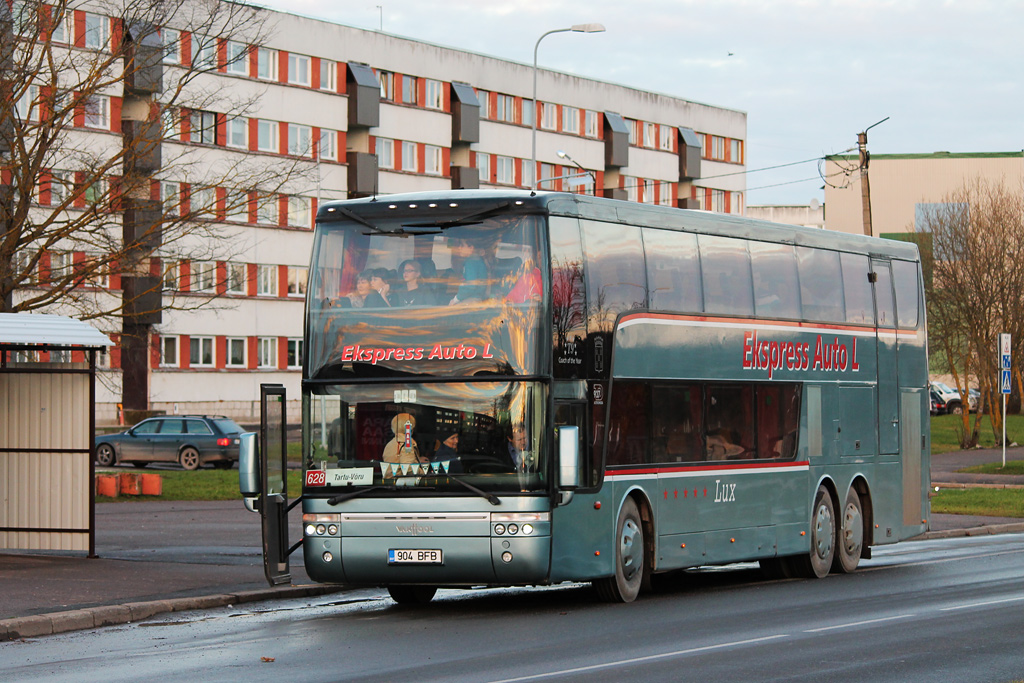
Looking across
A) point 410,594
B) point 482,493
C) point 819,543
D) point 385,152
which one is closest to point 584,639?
point 482,493

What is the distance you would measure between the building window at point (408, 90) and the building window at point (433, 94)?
66 cm

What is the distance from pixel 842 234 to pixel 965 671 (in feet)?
32.1

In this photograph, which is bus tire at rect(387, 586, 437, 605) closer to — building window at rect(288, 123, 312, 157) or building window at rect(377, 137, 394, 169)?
building window at rect(288, 123, 312, 157)

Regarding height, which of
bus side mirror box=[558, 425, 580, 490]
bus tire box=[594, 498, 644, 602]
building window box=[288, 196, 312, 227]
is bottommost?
bus tire box=[594, 498, 644, 602]

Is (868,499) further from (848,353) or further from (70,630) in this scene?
(70,630)

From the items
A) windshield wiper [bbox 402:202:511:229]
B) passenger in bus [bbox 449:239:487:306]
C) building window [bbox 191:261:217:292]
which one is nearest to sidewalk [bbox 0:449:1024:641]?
passenger in bus [bbox 449:239:487:306]

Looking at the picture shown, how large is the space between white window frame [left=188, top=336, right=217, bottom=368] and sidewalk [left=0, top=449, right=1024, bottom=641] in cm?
4016

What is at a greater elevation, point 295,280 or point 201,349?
point 295,280

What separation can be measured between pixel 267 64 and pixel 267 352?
1254 centimetres

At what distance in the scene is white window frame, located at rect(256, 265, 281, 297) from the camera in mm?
70438

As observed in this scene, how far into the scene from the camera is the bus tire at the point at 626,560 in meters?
15.7

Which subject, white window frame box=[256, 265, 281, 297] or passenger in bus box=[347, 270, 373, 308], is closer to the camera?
passenger in bus box=[347, 270, 373, 308]

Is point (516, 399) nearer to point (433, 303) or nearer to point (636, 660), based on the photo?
point (433, 303)

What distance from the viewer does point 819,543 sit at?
1930 cm
